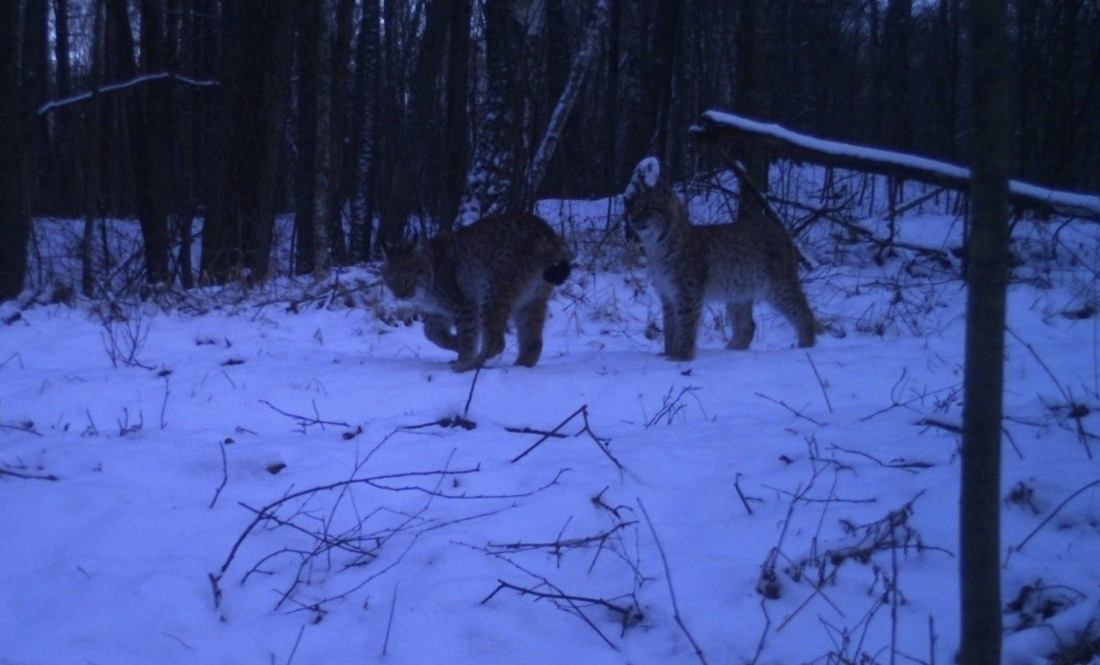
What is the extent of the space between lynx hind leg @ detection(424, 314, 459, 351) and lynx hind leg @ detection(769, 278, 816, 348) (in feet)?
9.54

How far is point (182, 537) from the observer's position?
3.51m

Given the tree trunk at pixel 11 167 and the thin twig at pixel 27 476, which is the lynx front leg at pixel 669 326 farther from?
the tree trunk at pixel 11 167

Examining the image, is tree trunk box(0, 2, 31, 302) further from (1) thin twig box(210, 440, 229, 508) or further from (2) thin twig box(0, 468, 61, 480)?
(1) thin twig box(210, 440, 229, 508)

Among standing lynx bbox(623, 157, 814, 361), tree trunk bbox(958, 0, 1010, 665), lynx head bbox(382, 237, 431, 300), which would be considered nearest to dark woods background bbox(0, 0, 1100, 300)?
standing lynx bbox(623, 157, 814, 361)

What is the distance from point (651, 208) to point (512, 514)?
15.9 feet

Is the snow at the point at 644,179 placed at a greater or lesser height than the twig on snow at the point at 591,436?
greater

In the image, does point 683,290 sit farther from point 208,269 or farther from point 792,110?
point 792,110

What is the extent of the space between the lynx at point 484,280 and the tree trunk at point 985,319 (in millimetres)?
5376

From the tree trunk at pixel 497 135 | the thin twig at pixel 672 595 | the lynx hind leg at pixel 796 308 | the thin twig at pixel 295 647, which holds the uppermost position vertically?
the tree trunk at pixel 497 135

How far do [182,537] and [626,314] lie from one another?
684 cm

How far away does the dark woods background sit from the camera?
41.8 feet

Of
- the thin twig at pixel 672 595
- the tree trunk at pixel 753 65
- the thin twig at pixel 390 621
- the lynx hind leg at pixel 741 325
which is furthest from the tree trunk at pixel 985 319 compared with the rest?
the tree trunk at pixel 753 65

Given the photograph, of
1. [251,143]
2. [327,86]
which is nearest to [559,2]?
[327,86]

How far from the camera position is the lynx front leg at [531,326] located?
7512mm
